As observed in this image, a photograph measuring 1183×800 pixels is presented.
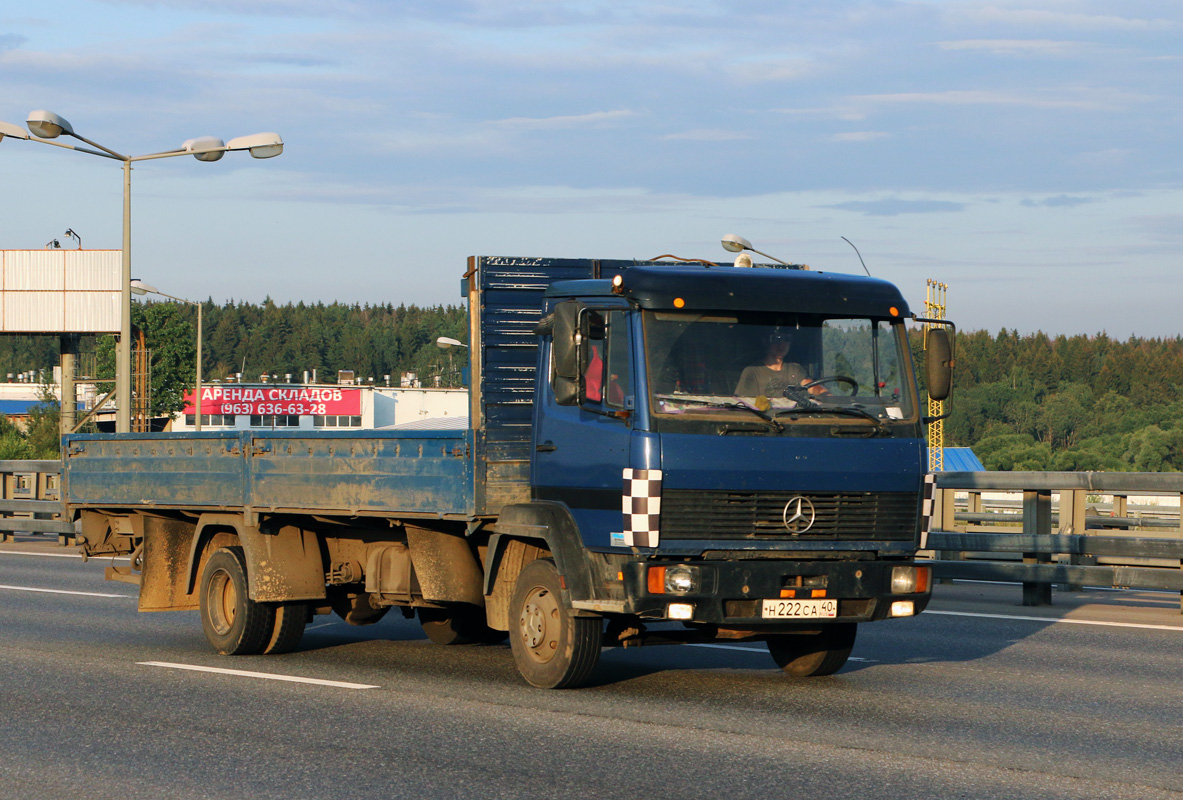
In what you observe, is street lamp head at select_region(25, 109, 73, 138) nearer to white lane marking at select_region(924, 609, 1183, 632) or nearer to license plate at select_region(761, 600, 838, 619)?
white lane marking at select_region(924, 609, 1183, 632)

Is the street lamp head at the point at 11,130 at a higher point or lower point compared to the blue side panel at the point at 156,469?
higher

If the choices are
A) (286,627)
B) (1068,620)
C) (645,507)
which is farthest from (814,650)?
(1068,620)

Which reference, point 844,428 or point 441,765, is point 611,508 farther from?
point 441,765

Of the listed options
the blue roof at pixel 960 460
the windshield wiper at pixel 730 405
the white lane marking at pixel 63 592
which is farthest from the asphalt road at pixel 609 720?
the blue roof at pixel 960 460

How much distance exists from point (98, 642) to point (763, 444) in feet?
21.3

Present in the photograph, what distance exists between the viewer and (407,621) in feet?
47.5

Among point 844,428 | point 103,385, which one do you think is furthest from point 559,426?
point 103,385

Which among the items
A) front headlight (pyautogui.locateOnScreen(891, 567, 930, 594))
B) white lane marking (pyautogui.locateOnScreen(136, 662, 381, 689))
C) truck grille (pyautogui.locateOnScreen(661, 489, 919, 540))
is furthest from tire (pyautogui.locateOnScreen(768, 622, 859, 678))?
white lane marking (pyautogui.locateOnScreen(136, 662, 381, 689))

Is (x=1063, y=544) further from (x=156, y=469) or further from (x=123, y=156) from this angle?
(x=123, y=156)

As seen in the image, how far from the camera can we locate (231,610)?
469 inches

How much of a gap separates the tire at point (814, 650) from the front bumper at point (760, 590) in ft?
2.78

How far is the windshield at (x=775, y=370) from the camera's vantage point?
884 cm

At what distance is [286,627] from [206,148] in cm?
1443

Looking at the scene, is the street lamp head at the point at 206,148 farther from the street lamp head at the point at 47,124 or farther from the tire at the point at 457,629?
the tire at the point at 457,629
